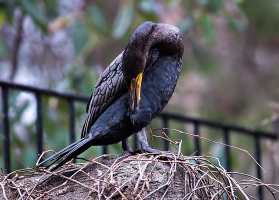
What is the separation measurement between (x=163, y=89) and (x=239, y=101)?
5266 mm

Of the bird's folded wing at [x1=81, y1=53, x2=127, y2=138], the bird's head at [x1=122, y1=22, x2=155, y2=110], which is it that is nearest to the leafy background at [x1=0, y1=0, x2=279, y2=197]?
the bird's folded wing at [x1=81, y1=53, x2=127, y2=138]

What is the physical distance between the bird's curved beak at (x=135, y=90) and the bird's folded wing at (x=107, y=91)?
112 mm

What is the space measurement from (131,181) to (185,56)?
5.40 m

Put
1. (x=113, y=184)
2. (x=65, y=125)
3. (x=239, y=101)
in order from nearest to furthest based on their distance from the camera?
(x=113, y=184) < (x=65, y=125) < (x=239, y=101)

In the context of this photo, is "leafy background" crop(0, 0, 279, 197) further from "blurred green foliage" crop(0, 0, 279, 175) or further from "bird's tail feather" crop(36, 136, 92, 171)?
"bird's tail feather" crop(36, 136, 92, 171)

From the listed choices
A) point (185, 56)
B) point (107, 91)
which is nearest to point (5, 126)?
point (107, 91)

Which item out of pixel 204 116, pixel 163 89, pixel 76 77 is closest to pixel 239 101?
pixel 204 116

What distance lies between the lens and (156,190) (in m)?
2.79

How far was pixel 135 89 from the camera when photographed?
3.21 metres

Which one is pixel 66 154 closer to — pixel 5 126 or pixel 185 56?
pixel 5 126

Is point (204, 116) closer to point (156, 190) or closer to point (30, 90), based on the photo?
point (30, 90)

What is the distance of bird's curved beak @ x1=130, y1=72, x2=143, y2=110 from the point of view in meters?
3.20

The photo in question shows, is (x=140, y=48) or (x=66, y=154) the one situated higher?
(x=140, y=48)

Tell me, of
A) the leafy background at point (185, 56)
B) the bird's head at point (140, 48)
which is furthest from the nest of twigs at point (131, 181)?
the leafy background at point (185, 56)
